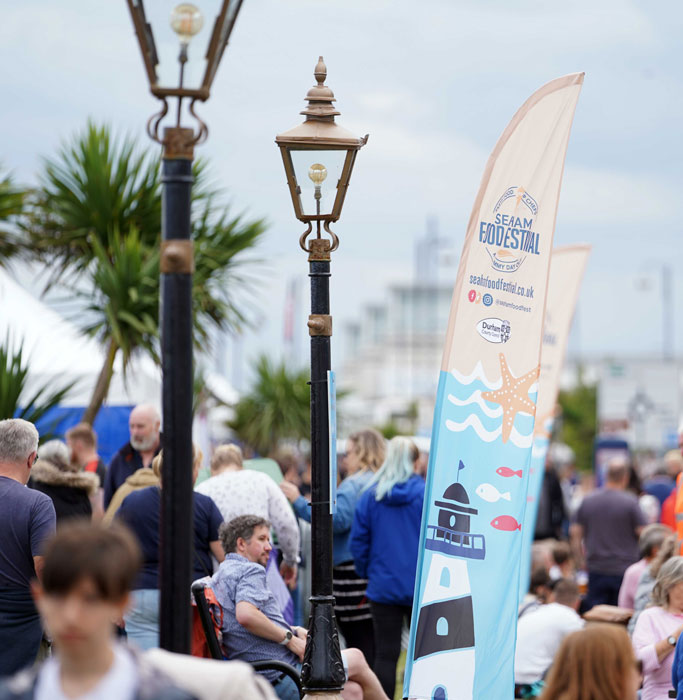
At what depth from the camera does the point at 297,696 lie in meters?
6.37

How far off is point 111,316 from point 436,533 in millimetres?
7454

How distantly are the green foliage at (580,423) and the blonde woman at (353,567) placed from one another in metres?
59.9

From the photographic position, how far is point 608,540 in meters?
11.8

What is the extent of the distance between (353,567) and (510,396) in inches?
107

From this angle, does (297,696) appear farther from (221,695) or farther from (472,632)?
(221,695)

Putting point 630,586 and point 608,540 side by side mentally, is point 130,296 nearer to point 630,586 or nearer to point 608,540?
point 608,540

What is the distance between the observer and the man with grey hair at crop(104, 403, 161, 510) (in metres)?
8.33

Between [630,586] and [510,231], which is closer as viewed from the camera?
[510,231]

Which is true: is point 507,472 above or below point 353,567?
above

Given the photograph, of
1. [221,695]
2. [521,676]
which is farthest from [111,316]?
[221,695]

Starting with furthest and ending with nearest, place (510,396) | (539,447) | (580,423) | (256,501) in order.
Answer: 1. (580,423)
2. (539,447)
3. (256,501)
4. (510,396)

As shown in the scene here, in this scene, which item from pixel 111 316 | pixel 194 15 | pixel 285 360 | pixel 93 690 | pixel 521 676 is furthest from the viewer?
pixel 285 360

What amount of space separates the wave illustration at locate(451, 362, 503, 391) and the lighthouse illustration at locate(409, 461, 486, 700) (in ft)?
2.42

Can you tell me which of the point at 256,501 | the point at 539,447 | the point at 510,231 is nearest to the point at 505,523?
the point at 510,231
